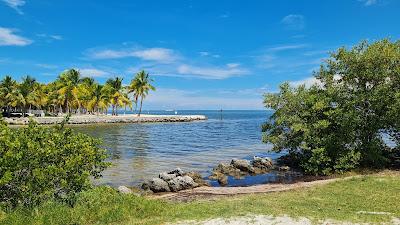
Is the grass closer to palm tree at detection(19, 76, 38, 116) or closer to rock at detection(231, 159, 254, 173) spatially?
rock at detection(231, 159, 254, 173)

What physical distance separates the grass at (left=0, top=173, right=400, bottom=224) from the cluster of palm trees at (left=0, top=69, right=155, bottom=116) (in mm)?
76623

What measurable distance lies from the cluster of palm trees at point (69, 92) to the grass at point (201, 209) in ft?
251

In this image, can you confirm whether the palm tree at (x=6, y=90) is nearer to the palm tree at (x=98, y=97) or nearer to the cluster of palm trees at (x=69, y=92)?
the cluster of palm trees at (x=69, y=92)

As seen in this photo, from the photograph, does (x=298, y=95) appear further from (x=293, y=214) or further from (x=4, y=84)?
(x=4, y=84)

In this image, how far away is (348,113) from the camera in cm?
2452

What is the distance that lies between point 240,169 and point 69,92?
77.0 m

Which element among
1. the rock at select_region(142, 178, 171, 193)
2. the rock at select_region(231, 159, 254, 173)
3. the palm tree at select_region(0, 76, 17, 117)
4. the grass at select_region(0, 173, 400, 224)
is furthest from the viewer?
the palm tree at select_region(0, 76, 17, 117)

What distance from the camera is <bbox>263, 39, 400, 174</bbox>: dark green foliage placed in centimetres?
2386

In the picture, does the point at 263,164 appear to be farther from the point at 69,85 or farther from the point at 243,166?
the point at 69,85

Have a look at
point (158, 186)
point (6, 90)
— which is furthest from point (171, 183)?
point (6, 90)

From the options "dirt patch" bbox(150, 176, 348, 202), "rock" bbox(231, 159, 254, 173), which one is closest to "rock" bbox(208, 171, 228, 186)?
"rock" bbox(231, 159, 254, 173)

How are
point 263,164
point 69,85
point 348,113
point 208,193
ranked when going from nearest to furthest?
point 208,193 < point 348,113 < point 263,164 < point 69,85

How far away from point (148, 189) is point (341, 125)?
501 inches

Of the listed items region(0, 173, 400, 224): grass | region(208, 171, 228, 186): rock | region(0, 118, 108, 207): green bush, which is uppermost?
region(0, 118, 108, 207): green bush
